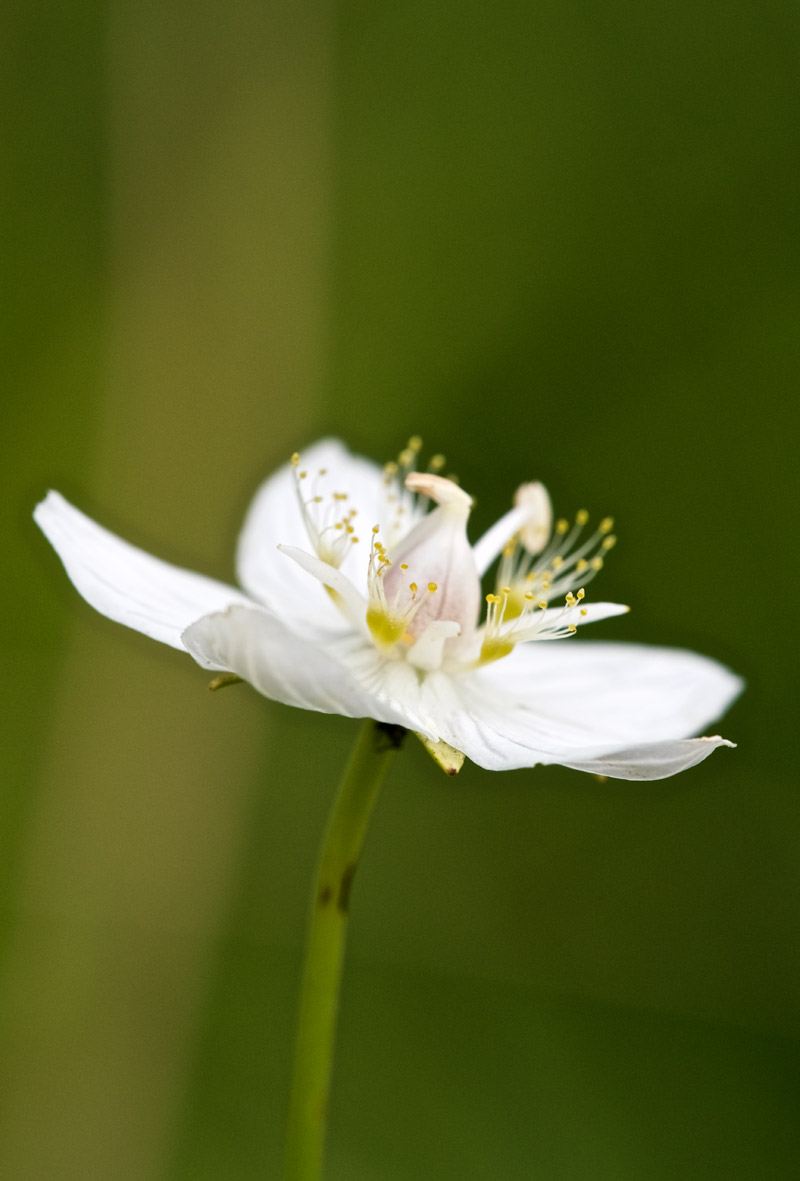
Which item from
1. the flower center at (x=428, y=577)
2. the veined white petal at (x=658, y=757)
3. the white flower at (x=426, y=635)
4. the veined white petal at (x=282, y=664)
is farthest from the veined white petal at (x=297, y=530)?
the veined white petal at (x=658, y=757)

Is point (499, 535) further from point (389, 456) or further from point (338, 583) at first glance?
point (389, 456)

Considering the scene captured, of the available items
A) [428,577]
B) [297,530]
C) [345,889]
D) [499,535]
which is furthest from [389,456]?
[345,889]

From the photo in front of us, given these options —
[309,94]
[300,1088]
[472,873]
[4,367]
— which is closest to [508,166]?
[309,94]

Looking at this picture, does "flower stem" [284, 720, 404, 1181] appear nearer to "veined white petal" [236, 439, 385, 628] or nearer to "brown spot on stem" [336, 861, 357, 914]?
"brown spot on stem" [336, 861, 357, 914]

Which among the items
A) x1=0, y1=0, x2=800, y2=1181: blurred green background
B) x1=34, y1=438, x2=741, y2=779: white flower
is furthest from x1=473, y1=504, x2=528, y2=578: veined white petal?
x1=0, y1=0, x2=800, y2=1181: blurred green background

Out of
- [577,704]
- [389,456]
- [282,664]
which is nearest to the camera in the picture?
[282,664]

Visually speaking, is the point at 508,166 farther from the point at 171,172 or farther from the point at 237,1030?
the point at 237,1030
